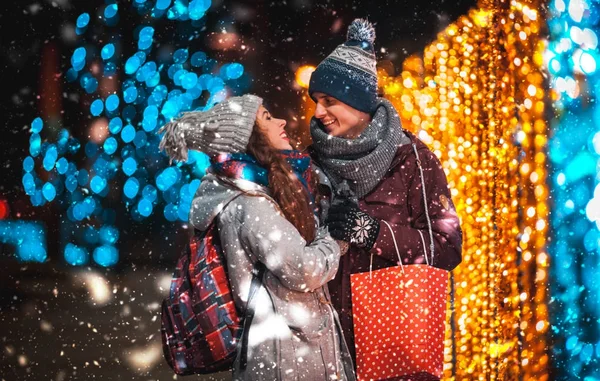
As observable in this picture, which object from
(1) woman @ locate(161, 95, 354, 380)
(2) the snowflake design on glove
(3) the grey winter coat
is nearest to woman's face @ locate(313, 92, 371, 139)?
(1) woman @ locate(161, 95, 354, 380)

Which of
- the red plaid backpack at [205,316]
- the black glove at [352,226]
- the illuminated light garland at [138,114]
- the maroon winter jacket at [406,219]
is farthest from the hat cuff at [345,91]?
the illuminated light garland at [138,114]

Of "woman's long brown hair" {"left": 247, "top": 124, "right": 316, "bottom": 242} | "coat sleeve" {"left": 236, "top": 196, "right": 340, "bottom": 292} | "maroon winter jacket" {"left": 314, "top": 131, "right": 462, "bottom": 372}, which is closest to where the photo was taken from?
"coat sleeve" {"left": 236, "top": 196, "right": 340, "bottom": 292}

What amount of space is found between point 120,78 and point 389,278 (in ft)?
25.4

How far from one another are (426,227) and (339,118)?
0.59m

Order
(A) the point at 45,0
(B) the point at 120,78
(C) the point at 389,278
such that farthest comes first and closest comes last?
1. (B) the point at 120,78
2. (A) the point at 45,0
3. (C) the point at 389,278

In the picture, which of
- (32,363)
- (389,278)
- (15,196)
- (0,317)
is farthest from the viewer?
(15,196)

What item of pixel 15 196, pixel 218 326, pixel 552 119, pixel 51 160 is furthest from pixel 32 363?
pixel 15 196

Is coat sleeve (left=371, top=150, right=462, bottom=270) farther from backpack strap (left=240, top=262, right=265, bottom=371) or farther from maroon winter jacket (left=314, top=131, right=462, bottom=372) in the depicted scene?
backpack strap (left=240, top=262, right=265, bottom=371)

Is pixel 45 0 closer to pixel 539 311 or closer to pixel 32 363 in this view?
pixel 32 363

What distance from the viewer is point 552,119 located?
4207mm

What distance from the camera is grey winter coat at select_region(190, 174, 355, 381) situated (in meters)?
2.61

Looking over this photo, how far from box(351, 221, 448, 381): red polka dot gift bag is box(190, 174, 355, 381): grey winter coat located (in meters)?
0.17

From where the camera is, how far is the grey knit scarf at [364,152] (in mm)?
3014

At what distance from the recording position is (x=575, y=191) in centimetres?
438
